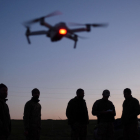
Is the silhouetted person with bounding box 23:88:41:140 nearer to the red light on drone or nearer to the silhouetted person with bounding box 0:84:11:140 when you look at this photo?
the silhouetted person with bounding box 0:84:11:140

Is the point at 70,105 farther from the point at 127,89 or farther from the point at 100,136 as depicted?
the point at 127,89

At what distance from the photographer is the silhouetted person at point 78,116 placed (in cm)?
737

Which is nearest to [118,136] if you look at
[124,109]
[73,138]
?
[124,109]

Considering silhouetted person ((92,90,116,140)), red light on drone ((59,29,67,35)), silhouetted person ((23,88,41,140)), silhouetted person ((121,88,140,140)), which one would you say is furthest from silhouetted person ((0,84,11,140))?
silhouetted person ((121,88,140,140))

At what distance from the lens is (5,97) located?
5.58 meters

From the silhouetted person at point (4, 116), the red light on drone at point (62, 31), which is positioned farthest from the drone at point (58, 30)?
the silhouetted person at point (4, 116)

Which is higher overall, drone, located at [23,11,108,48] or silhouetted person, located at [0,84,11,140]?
drone, located at [23,11,108,48]

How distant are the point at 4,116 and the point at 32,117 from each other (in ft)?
5.25

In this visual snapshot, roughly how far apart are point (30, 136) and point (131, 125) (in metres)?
2.92

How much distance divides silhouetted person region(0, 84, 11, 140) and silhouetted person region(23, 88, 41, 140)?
1305 millimetres

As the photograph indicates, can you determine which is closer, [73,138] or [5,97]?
[5,97]

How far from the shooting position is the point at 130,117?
23.9ft

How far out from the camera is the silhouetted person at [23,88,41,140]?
688cm

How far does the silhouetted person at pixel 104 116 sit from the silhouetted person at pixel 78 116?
36cm
